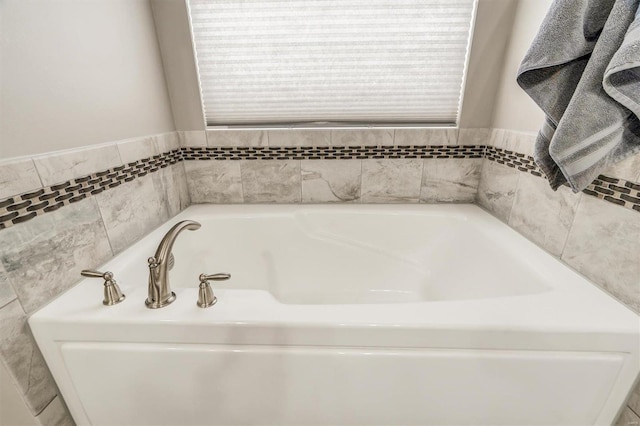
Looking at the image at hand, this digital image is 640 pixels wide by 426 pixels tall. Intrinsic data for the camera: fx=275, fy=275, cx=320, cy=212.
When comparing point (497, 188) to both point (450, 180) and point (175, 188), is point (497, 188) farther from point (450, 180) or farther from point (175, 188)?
point (175, 188)

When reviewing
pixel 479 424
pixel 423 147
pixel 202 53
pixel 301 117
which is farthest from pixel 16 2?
pixel 479 424

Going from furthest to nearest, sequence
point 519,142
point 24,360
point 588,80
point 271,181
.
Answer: point 271,181
point 519,142
point 24,360
point 588,80

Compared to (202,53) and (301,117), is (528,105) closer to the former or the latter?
(301,117)

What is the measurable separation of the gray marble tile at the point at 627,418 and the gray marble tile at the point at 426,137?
3.65 feet

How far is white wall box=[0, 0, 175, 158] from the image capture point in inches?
A: 26.9

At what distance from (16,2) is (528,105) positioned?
1.65 meters

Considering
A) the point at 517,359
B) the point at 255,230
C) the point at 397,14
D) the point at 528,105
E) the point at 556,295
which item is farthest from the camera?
the point at 255,230

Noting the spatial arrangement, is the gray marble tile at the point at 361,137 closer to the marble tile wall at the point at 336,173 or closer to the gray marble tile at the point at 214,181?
the marble tile wall at the point at 336,173

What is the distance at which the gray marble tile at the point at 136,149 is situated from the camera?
3.43 ft

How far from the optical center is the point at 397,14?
1229 millimetres

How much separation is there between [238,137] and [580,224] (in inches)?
56.2

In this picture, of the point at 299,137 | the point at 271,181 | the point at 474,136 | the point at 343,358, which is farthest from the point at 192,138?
the point at 474,136

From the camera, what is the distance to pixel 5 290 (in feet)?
2.14

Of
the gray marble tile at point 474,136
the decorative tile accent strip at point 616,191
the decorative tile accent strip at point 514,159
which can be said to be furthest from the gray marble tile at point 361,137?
the decorative tile accent strip at point 616,191
